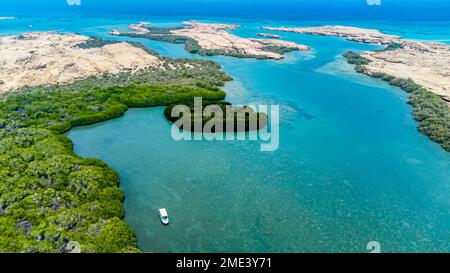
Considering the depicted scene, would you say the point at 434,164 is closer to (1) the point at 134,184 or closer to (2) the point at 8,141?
(1) the point at 134,184

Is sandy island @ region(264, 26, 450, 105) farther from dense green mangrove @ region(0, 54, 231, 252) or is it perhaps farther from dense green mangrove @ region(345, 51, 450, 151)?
dense green mangrove @ region(0, 54, 231, 252)

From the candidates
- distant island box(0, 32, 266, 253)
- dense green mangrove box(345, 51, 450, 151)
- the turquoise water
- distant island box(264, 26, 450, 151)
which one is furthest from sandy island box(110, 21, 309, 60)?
the turquoise water

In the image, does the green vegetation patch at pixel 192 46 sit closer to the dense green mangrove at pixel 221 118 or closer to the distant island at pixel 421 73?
the distant island at pixel 421 73

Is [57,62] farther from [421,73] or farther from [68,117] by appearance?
[421,73]

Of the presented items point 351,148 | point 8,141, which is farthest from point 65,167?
point 351,148

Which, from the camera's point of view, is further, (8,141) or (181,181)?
(8,141)
